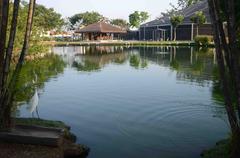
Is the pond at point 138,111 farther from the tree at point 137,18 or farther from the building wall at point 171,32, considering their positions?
the tree at point 137,18

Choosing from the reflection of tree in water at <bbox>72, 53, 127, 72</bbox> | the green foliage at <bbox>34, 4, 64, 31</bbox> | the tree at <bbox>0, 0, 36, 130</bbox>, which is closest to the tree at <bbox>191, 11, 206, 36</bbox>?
the reflection of tree in water at <bbox>72, 53, 127, 72</bbox>

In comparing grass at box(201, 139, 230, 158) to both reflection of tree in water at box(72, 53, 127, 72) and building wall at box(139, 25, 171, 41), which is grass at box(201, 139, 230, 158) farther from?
building wall at box(139, 25, 171, 41)

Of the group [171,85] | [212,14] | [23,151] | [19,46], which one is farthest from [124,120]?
[19,46]

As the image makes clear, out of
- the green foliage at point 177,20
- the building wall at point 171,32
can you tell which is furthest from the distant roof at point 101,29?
the green foliage at point 177,20

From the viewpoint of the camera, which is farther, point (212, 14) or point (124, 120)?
point (124, 120)

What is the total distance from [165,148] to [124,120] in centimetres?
276

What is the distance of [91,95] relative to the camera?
15938 mm

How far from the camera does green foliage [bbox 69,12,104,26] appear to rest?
96438mm

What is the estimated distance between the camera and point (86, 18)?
9644 centimetres

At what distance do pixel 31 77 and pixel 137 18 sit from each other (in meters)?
73.1

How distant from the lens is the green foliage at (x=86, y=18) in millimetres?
96438

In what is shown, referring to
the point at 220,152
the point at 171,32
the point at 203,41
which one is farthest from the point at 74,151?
the point at 171,32

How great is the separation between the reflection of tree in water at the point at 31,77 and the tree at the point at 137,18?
205ft

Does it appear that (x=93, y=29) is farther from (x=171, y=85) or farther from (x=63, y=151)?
(x=63, y=151)
